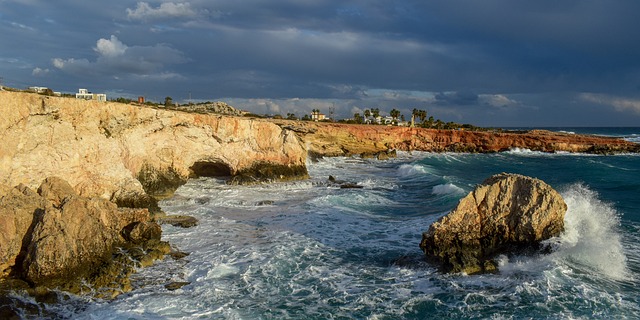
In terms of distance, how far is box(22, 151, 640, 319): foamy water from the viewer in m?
11.1

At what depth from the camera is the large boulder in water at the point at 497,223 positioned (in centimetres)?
1370

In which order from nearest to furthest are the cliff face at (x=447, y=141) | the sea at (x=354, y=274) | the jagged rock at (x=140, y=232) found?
1. the sea at (x=354, y=274)
2. the jagged rock at (x=140, y=232)
3. the cliff face at (x=447, y=141)

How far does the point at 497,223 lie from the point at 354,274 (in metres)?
4.60

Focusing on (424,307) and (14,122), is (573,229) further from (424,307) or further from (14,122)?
(14,122)

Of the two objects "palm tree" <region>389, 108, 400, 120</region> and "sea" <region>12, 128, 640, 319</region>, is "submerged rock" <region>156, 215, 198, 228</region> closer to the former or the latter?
"sea" <region>12, 128, 640, 319</region>

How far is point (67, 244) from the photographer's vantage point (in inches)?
506

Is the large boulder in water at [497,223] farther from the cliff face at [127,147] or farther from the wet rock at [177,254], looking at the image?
the cliff face at [127,147]

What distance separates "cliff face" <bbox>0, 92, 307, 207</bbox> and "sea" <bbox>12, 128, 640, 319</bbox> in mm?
3070

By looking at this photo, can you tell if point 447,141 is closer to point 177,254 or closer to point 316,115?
point 316,115

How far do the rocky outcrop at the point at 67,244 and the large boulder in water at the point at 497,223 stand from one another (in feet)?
29.4

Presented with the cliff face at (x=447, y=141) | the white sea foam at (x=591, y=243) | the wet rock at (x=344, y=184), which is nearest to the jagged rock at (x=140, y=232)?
the white sea foam at (x=591, y=243)

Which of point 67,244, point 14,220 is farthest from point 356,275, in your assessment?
point 14,220

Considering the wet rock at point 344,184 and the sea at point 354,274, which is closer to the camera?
the sea at point 354,274

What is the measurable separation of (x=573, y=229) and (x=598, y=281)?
227 centimetres
